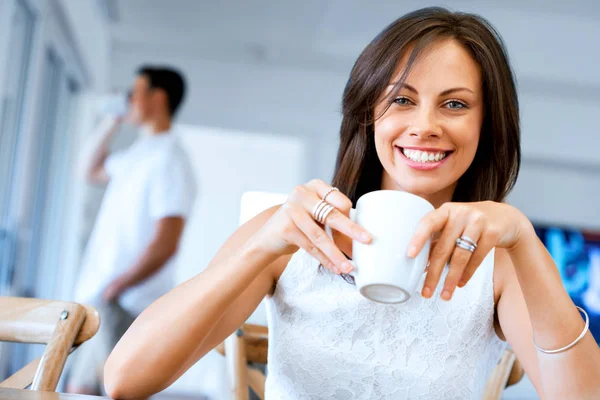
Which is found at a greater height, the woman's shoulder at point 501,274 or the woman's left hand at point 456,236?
the woman's left hand at point 456,236

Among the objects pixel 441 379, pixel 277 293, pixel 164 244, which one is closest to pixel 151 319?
pixel 277 293

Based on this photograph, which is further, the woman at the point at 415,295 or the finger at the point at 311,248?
the woman at the point at 415,295

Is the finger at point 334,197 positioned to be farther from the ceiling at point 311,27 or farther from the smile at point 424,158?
the ceiling at point 311,27

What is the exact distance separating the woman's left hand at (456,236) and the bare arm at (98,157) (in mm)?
3438

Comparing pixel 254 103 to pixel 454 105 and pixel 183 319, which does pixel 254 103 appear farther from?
pixel 183 319

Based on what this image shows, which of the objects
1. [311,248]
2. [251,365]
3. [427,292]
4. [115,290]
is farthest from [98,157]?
[427,292]

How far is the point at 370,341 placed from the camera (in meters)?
1.11

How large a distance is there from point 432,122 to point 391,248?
46 cm

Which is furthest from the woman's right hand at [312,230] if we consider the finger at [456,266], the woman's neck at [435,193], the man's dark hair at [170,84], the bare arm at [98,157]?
the bare arm at [98,157]

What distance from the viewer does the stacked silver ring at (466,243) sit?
0.74 metres

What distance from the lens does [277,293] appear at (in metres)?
1.17

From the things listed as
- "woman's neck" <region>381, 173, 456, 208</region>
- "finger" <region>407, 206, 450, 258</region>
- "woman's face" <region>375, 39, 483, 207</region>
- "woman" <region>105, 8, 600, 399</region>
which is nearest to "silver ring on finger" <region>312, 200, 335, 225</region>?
"finger" <region>407, 206, 450, 258</region>

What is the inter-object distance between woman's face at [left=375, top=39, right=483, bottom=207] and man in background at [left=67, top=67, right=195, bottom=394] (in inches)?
74.5

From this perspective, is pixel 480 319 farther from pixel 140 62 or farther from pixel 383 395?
pixel 140 62
